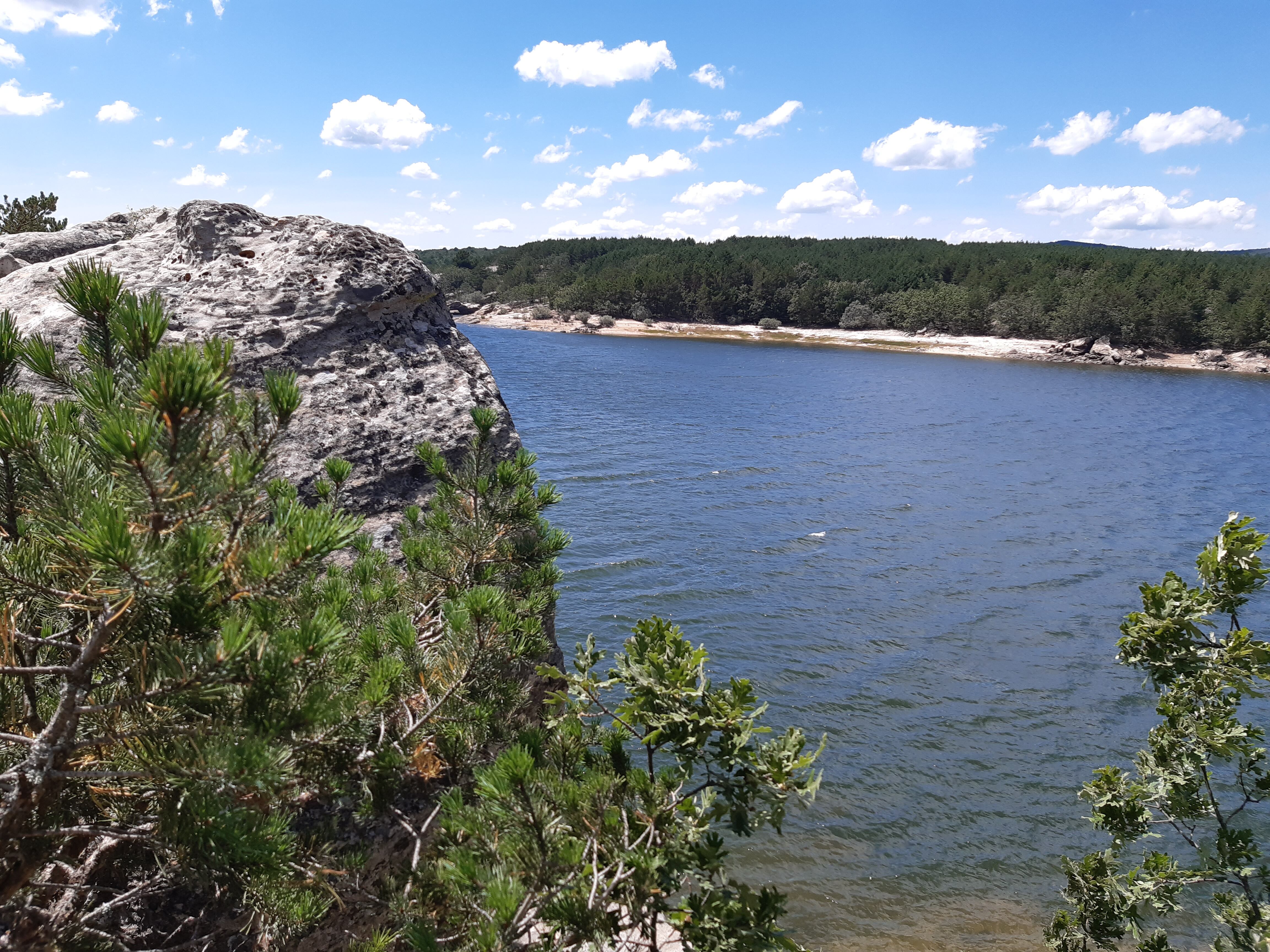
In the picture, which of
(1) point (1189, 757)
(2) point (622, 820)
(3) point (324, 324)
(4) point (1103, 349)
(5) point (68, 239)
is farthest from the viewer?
(4) point (1103, 349)

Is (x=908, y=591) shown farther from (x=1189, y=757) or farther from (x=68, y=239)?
(x=68, y=239)

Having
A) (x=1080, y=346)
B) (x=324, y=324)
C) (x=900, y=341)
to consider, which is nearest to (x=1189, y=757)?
(x=324, y=324)

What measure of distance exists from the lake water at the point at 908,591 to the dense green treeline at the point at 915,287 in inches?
1800

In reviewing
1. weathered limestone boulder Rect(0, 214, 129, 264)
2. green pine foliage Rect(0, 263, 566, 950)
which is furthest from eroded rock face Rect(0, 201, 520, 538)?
green pine foliage Rect(0, 263, 566, 950)

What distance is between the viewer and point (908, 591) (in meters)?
17.7

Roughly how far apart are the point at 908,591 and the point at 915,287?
101 metres

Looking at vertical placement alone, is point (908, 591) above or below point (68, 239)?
below

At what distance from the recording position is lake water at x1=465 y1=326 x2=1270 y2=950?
30.2ft

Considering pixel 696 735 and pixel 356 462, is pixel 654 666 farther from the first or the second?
pixel 356 462

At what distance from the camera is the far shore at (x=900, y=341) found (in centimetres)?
7788

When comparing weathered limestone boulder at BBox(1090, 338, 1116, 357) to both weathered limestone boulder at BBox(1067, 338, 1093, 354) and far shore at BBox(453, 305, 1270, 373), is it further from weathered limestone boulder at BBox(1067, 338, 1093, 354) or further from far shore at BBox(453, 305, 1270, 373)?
weathered limestone boulder at BBox(1067, 338, 1093, 354)

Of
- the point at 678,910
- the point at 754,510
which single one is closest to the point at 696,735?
the point at 678,910

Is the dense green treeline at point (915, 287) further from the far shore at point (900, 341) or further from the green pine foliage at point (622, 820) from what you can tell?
the green pine foliage at point (622, 820)

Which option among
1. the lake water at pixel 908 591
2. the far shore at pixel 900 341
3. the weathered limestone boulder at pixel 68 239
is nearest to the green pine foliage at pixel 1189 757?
the lake water at pixel 908 591
